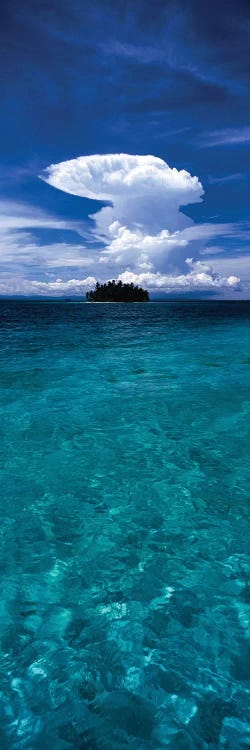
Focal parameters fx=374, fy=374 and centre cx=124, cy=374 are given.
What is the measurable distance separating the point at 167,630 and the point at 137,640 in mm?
368

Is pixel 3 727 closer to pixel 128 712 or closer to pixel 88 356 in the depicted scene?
pixel 128 712

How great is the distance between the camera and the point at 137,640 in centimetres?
423

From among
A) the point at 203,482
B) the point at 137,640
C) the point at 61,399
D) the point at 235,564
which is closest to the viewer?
the point at 137,640

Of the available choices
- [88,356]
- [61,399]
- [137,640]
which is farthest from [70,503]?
[88,356]

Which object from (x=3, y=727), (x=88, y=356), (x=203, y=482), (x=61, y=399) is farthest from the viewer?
(x=88, y=356)

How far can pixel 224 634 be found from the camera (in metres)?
4.29

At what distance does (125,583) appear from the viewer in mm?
5031

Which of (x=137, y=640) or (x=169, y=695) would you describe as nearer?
(x=169, y=695)

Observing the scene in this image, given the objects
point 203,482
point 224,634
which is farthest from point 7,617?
point 203,482

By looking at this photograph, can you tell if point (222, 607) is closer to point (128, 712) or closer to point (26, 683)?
point (128, 712)

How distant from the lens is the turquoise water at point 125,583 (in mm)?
3482

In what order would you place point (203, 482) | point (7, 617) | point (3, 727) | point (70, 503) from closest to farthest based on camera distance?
1. point (3, 727)
2. point (7, 617)
3. point (70, 503)
4. point (203, 482)

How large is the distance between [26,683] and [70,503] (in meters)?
3.33

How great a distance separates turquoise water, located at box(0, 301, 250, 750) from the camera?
348cm
